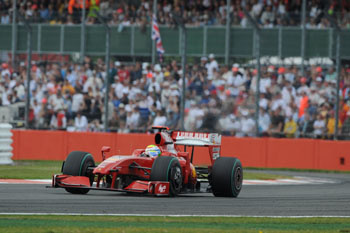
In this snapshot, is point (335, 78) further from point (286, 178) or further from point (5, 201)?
point (5, 201)

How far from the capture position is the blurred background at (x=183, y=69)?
19.9 meters

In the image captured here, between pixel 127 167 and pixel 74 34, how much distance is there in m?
14.3

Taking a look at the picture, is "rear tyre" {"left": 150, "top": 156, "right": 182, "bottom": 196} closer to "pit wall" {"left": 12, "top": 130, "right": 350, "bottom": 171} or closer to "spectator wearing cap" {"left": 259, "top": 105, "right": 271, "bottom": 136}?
"pit wall" {"left": 12, "top": 130, "right": 350, "bottom": 171}

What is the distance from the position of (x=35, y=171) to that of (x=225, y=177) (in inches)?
243

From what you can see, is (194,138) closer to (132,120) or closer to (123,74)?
(132,120)

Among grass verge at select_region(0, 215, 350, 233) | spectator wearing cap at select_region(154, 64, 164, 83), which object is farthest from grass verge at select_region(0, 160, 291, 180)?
grass verge at select_region(0, 215, 350, 233)

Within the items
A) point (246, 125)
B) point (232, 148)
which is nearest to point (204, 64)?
point (246, 125)

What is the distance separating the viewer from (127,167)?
1155 centimetres

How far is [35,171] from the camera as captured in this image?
16.9 metres

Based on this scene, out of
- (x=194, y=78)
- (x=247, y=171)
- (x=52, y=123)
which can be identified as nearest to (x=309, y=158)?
(x=247, y=171)

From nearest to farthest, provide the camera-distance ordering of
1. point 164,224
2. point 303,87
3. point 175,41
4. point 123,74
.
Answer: point 164,224 → point 303,87 → point 123,74 → point 175,41

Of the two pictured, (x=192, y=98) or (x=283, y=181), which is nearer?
(x=283, y=181)

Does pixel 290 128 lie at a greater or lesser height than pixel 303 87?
lesser

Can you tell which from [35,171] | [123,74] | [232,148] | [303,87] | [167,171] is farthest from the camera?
[123,74]
